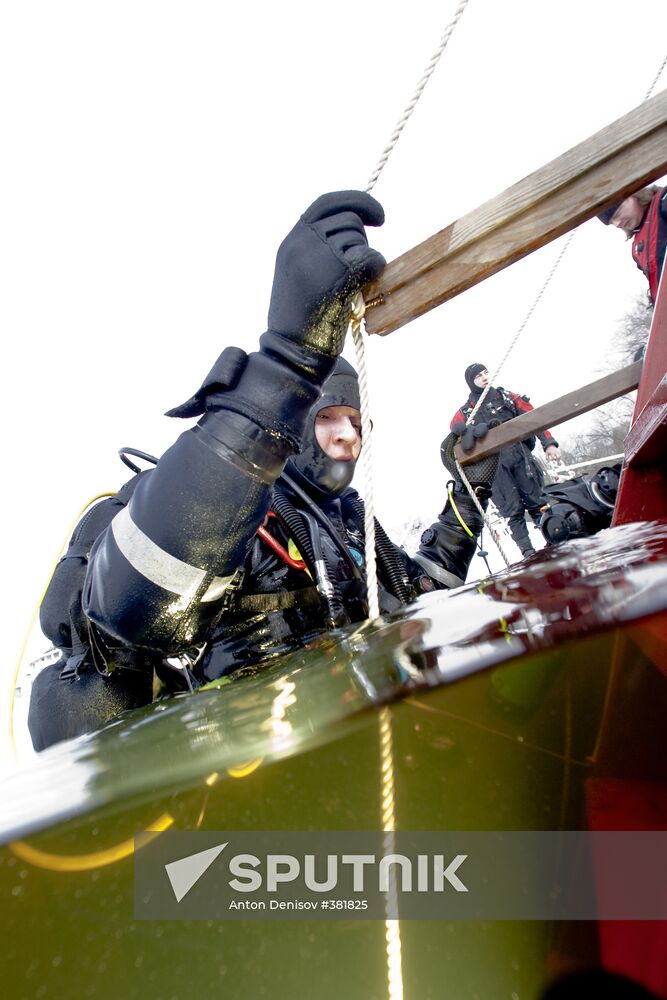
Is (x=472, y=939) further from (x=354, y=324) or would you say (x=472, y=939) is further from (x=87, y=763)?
(x=354, y=324)

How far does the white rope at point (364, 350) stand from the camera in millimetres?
1152

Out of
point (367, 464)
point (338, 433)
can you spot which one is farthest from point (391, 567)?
point (367, 464)

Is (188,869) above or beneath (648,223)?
beneath

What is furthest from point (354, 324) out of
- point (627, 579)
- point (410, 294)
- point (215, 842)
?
point (215, 842)

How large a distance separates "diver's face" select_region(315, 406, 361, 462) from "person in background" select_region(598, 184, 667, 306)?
2035mm

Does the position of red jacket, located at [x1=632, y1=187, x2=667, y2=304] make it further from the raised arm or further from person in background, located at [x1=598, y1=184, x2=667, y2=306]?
the raised arm

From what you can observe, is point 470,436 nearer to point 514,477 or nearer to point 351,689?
point 351,689

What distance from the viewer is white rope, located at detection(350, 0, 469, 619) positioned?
1152 mm

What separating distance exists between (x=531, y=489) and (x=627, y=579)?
19.7 feet

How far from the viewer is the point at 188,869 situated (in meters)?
0.52

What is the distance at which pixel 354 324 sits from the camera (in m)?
1.23

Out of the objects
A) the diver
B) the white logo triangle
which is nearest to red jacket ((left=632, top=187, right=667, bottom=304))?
the diver

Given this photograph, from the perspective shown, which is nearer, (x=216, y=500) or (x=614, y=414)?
(x=216, y=500)

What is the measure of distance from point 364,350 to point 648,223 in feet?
10.0
